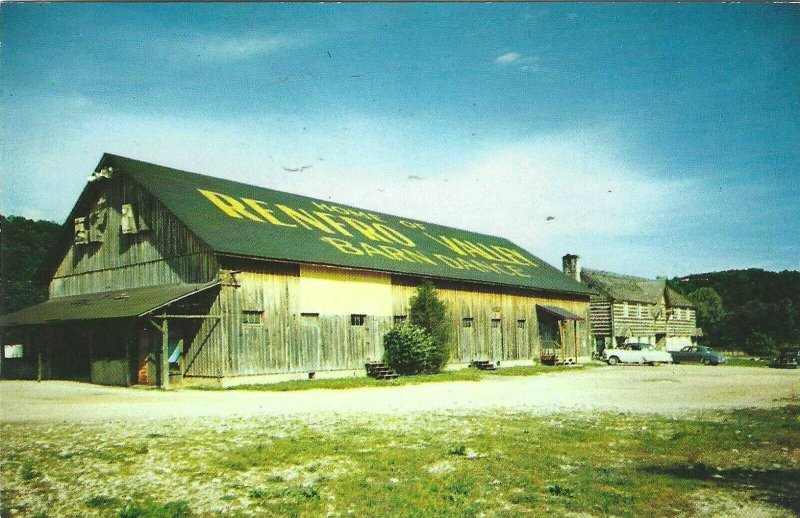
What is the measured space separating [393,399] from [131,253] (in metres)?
15.6

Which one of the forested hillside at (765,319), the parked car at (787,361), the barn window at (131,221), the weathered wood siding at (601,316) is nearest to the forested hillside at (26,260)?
the barn window at (131,221)

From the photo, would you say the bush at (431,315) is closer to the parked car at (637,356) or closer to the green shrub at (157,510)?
the parked car at (637,356)

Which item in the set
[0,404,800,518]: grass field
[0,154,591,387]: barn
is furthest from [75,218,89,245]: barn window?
[0,404,800,518]: grass field

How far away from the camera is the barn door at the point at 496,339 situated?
38156mm

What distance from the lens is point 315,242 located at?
1185 inches

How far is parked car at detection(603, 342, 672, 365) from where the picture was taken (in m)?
43.4

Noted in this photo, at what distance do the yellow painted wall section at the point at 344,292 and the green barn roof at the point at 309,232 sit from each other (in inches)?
23.3

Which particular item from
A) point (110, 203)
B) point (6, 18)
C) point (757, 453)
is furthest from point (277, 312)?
point (757, 453)

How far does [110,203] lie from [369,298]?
12758 mm

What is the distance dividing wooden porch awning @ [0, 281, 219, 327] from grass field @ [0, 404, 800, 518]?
1042cm

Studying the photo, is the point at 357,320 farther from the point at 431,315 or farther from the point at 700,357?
the point at 700,357

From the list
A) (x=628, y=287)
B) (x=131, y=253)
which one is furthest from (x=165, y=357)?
(x=628, y=287)

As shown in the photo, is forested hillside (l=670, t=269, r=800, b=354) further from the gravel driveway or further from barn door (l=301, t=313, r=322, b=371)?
barn door (l=301, t=313, r=322, b=371)

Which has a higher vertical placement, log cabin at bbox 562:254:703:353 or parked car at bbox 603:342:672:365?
log cabin at bbox 562:254:703:353
